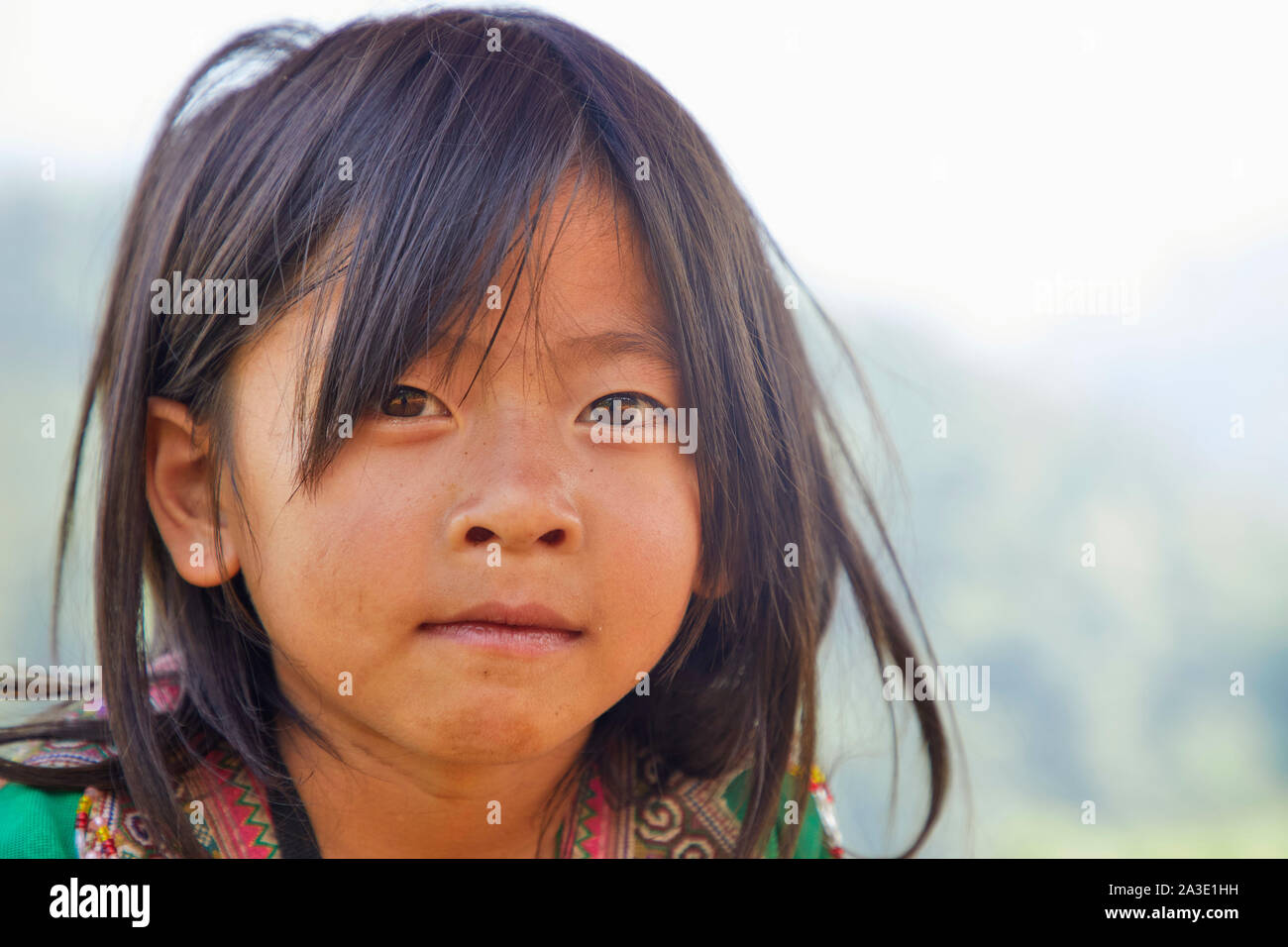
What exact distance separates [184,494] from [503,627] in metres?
0.38

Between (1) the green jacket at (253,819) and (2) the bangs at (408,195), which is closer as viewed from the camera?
(2) the bangs at (408,195)

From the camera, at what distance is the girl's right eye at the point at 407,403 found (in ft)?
3.27

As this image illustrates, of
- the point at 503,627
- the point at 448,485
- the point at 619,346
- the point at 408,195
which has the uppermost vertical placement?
the point at 408,195

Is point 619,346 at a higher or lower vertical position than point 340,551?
higher

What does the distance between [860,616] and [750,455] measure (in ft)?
1.05

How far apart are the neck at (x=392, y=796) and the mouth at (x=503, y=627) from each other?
0.24 m

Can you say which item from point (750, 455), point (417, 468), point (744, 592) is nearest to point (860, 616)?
point (744, 592)

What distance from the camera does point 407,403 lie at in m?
1.00

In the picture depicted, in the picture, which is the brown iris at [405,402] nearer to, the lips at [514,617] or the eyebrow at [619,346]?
the eyebrow at [619,346]

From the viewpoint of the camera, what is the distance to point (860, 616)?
54.2 inches

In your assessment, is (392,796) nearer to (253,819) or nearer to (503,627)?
(253,819)

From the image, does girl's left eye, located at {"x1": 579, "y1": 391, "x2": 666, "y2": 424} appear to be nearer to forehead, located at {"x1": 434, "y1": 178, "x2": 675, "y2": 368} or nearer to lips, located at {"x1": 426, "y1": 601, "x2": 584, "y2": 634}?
forehead, located at {"x1": 434, "y1": 178, "x2": 675, "y2": 368}

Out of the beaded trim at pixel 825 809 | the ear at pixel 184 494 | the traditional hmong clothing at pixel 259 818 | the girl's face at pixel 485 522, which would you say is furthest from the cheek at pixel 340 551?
the beaded trim at pixel 825 809

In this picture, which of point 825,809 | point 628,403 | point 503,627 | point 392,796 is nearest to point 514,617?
point 503,627
